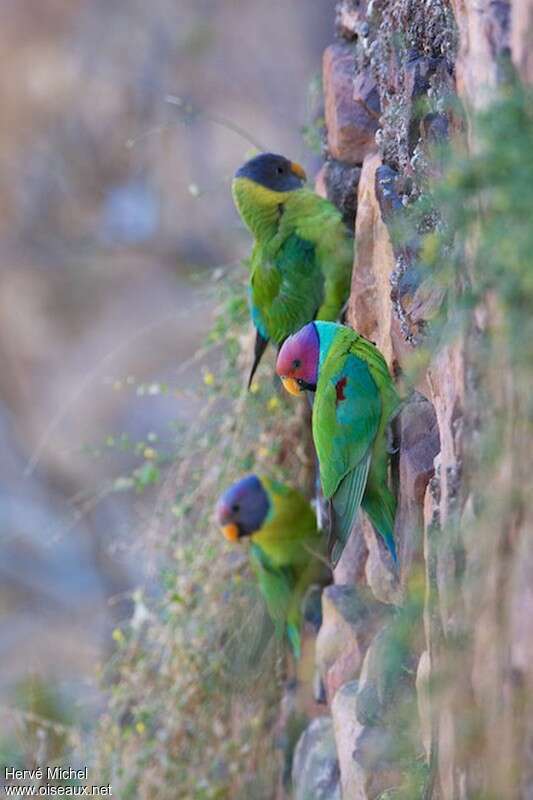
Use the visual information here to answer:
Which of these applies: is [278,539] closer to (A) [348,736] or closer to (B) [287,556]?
(B) [287,556]

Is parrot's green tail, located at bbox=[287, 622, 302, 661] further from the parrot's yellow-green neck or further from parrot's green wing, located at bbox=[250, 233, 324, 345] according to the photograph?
the parrot's yellow-green neck

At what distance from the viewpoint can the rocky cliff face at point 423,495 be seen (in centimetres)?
104

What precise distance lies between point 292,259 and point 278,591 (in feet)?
2.47

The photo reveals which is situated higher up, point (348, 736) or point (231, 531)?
point (231, 531)

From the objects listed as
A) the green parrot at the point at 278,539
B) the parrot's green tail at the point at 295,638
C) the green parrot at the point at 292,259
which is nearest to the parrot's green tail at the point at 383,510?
the green parrot at the point at 292,259

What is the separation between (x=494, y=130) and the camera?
3.24 ft

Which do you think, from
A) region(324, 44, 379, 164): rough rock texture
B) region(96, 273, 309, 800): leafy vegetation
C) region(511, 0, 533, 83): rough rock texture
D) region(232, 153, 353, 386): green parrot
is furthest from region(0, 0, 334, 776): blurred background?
region(511, 0, 533, 83): rough rock texture

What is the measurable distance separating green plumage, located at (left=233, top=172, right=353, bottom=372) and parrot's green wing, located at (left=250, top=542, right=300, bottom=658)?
0.54m

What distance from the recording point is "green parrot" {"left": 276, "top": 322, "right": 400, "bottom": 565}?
5.86ft

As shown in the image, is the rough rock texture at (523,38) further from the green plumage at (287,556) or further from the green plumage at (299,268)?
the green plumage at (287,556)

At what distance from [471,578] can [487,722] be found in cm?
13

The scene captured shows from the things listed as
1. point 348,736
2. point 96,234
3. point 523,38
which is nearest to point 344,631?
point 348,736

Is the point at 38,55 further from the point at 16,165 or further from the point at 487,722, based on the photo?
the point at 487,722

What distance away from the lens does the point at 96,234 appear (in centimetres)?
602
